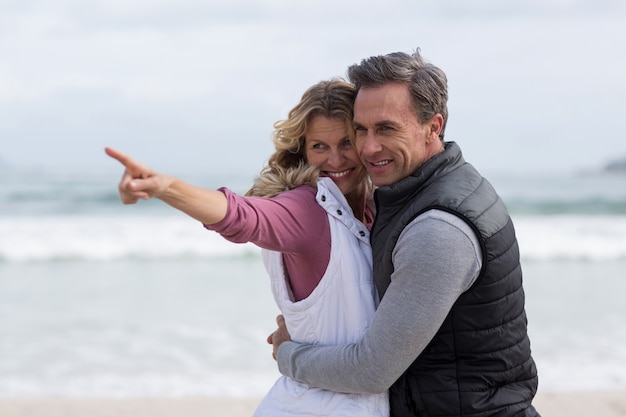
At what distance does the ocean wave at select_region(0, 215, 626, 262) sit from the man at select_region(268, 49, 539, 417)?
970 cm

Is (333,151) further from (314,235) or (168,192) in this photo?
(168,192)

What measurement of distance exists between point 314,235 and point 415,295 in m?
0.44

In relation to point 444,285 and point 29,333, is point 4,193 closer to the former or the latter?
point 29,333

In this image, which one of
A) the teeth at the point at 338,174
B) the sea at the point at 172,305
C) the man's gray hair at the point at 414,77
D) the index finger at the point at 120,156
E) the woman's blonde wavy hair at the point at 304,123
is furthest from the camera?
the sea at the point at 172,305

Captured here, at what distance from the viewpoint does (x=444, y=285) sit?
2150 millimetres

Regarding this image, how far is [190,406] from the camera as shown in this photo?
537cm

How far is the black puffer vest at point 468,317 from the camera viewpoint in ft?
7.38

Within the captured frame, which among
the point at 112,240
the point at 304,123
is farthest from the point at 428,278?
the point at 112,240

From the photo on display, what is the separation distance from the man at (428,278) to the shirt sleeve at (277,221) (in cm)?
21

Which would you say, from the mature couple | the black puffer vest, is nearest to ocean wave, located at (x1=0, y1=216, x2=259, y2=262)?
the mature couple

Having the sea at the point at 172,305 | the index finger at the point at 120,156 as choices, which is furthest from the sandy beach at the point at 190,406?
the index finger at the point at 120,156

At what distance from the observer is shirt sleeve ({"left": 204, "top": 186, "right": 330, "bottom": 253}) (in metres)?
2.27

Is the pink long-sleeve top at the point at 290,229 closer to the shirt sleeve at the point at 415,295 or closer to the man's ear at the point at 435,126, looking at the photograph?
the shirt sleeve at the point at 415,295

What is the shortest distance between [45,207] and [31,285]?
9.12 meters
